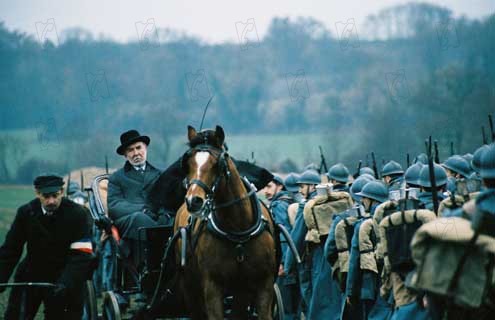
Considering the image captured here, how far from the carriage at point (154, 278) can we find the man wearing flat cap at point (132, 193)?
0.15m

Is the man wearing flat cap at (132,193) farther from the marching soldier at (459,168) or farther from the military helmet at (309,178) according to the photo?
the military helmet at (309,178)

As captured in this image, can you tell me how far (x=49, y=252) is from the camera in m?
10.5

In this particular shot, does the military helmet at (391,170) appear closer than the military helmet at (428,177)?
No

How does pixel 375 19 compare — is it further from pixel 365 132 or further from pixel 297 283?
pixel 297 283

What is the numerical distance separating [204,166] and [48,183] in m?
1.98

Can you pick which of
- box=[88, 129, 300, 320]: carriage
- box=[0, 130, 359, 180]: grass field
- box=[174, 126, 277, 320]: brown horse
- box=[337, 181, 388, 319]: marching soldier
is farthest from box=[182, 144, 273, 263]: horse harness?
box=[0, 130, 359, 180]: grass field

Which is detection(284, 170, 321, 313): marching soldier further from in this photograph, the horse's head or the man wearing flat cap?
the horse's head

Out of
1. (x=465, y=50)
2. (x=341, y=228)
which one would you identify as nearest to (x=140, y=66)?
(x=465, y=50)

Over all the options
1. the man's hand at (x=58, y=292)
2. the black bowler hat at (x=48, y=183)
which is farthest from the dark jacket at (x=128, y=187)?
the man's hand at (x=58, y=292)

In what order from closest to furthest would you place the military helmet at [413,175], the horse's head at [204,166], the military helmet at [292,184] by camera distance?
1. the horse's head at [204,166]
2. the military helmet at [413,175]
3. the military helmet at [292,184]

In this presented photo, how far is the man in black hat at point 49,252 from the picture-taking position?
10188mm

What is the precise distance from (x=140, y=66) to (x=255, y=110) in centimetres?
646

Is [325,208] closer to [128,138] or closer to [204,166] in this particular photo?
[128,138]

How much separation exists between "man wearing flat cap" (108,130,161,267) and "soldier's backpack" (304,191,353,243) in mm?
2252
